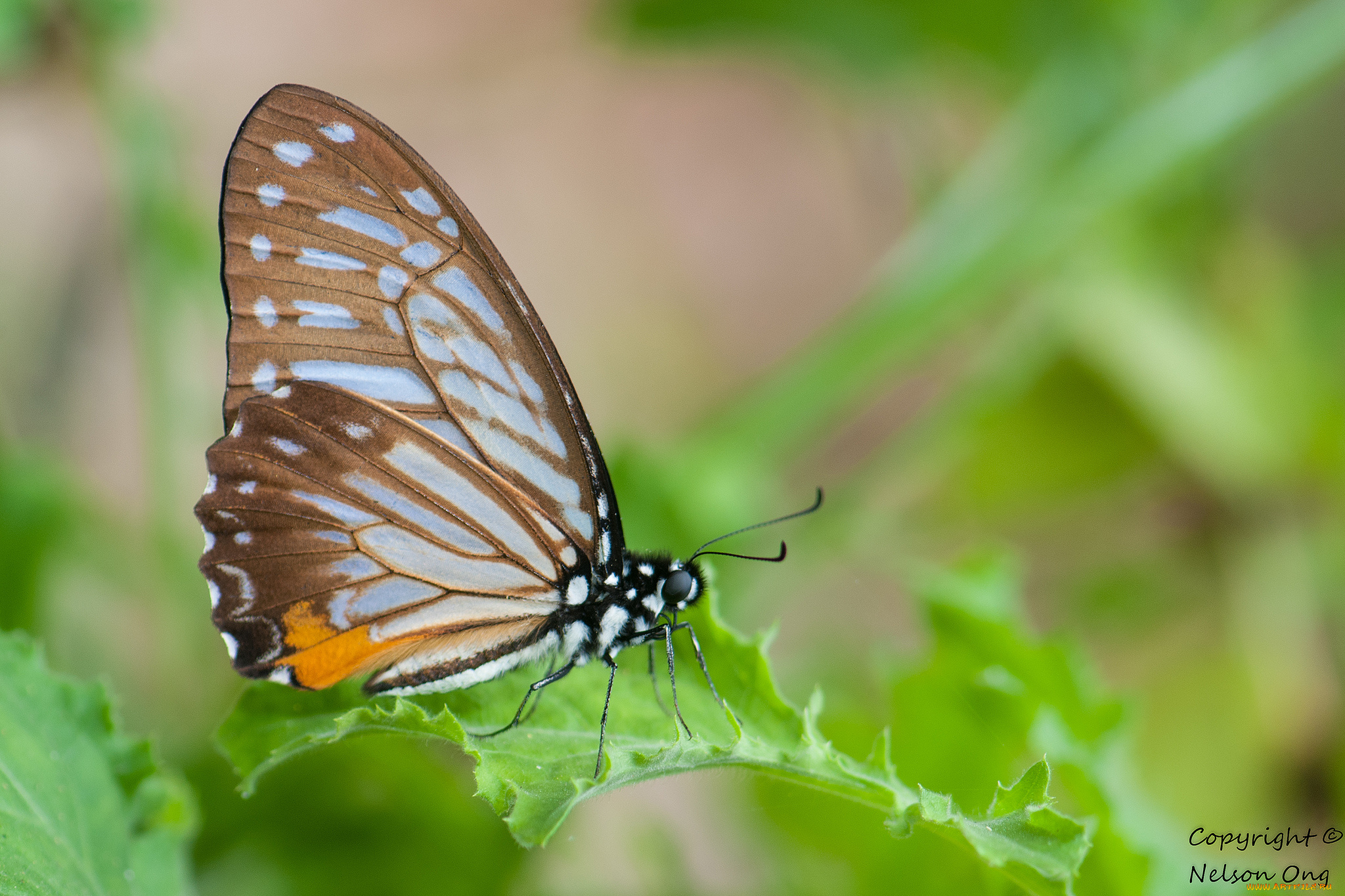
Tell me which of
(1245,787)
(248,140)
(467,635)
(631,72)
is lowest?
(1245,787)

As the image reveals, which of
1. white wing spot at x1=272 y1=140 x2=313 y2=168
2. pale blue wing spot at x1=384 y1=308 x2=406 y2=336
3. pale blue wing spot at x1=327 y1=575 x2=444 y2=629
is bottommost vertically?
pale blue wing spot at x1=327 y1=575 x2=444 y2=629

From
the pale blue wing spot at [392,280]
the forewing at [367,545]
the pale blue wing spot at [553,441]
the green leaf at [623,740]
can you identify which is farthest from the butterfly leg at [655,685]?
the pale blue wing spot at [392,280]

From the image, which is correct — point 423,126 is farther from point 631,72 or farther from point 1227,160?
point 1227,160

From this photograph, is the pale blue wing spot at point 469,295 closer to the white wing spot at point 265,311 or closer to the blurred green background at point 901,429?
the white wing spot at point 265,311

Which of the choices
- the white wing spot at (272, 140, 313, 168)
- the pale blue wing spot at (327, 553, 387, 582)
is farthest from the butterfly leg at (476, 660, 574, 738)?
the white wing spot at (272, 140, 313, 168)

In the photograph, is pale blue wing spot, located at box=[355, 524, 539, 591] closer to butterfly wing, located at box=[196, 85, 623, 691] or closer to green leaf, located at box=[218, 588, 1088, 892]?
butterfly wing, located at box=[196, 85, 623, 691]

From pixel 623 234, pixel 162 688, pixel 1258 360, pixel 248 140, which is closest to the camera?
pixel 248 140

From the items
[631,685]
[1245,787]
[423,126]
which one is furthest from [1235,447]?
[423,126]

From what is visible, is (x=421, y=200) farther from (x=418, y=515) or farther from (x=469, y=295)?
(x=418, y=515)
